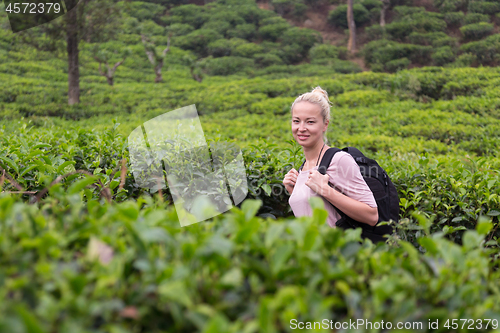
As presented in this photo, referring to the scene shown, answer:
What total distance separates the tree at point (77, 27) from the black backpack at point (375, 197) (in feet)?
30.6

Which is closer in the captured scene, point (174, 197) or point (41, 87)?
point (174, 197)

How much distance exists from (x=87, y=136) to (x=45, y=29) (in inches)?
316

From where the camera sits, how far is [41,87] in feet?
33.7

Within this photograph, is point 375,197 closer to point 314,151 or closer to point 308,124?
point 314,151

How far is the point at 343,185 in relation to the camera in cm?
184

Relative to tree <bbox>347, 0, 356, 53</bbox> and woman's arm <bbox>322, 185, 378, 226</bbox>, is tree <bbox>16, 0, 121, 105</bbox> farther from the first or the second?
tree <bbox>347, 0, 356, 53</bbox>

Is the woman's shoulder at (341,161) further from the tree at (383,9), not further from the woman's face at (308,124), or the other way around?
the tree at (383,9)

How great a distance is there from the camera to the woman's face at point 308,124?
2031 millimetres

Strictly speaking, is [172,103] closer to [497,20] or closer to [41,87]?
[41,87]

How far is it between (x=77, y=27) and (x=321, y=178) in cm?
947

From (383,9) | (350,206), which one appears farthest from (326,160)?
(383,9)

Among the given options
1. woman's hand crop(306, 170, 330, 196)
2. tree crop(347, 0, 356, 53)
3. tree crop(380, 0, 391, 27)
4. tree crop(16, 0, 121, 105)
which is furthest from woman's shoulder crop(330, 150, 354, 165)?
tree crop(380, 0, 391, 27)

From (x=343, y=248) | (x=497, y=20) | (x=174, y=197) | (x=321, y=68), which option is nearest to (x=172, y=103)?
(x=321, y=68)

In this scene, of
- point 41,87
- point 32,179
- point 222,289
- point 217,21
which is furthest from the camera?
point 217,21
